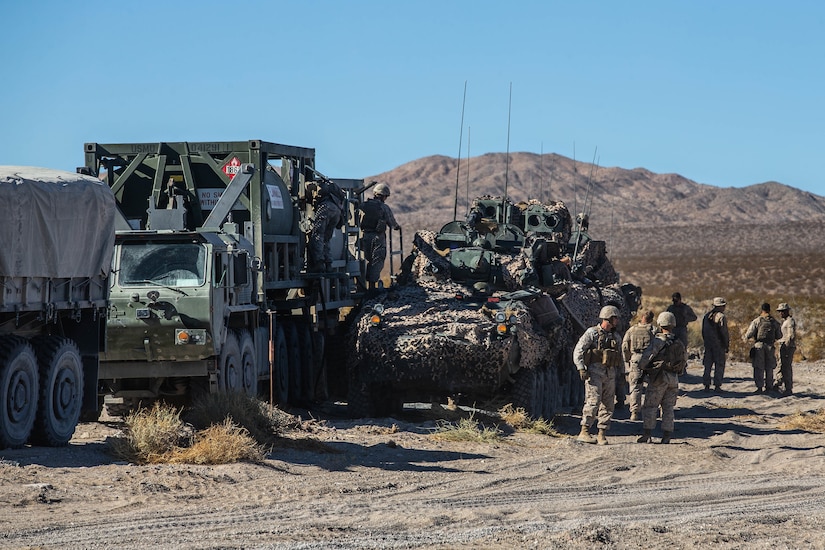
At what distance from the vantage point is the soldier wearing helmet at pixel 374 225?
21672 mm

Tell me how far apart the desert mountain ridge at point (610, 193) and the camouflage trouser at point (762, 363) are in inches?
4115

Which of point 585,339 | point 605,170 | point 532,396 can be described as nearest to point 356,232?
point 532,396

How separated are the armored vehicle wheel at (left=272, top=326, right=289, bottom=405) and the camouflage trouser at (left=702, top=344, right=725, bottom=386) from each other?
7.95 m

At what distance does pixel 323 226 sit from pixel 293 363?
6.38ft

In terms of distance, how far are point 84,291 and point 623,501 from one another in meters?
5.83

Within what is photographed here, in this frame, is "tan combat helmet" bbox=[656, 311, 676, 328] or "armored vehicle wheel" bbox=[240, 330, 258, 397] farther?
"armored vehicle wheel" bbox=[240, 330, 258, 397]

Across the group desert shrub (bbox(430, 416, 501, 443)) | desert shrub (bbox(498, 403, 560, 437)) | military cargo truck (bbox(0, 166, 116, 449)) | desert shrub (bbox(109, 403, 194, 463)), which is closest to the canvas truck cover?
military cargo truck (bbox(0, 166, 116, 449))

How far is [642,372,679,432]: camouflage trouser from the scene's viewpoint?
616 inches

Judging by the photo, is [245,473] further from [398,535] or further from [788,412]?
[788,412]

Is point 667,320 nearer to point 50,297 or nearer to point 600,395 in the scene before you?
point 600,395

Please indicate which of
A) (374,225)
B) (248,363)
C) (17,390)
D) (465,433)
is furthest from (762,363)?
(17,390)

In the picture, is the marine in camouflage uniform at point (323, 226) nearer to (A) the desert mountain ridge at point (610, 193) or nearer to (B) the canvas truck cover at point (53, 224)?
(B) the canvas truck cover at point (53, 224)

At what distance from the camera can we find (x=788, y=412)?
20.0 metres

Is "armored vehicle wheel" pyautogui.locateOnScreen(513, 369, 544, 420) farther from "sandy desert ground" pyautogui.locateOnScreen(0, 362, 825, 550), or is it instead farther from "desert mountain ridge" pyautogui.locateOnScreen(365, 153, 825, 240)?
"desert mountain ridge" pyautogui.locateOnScreen(365, 153, 825, 240)
